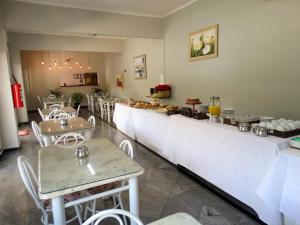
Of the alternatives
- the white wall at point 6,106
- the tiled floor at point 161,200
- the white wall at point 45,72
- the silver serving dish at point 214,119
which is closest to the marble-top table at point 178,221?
the tiled floor at point 161,200

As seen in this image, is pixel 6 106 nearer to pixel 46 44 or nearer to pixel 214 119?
pixel 46 44

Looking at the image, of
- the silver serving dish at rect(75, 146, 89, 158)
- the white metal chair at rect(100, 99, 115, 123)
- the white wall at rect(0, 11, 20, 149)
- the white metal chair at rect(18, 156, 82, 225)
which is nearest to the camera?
the white metal chair at rect(18, 156, 82, 225)

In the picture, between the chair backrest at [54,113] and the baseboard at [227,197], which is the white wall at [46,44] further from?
the baseboard at [227,197]

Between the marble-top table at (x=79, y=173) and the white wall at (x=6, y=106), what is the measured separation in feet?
9.11

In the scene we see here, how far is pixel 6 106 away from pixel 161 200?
3557mm

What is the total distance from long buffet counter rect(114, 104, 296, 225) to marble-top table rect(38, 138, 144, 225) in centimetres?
110

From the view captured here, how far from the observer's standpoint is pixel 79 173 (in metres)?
1.48

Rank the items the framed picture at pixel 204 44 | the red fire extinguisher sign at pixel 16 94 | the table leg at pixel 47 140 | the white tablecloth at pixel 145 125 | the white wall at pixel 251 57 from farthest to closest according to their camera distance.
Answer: the red fire extinguisher sign at pixel 16 94 → the framed picture at pixel 204 44 → the white tablecloth at pixel 145 125 → the table leg at pixel 47 140 → the white wall at pixel 251 57

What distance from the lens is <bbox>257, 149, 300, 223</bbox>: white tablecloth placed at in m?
1.58

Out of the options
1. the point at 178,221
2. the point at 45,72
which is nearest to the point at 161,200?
the point at 178,221

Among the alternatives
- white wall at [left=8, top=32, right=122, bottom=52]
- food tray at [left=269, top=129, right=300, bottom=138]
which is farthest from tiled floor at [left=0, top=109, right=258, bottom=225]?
white wall at [left=8, top=32, right=122, bottom=52]

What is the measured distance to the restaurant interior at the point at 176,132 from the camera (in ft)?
5.37

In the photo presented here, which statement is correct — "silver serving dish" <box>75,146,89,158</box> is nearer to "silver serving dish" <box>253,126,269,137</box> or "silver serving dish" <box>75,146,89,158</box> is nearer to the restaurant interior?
the restaurant interior

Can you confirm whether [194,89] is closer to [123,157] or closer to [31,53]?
[123,157]
